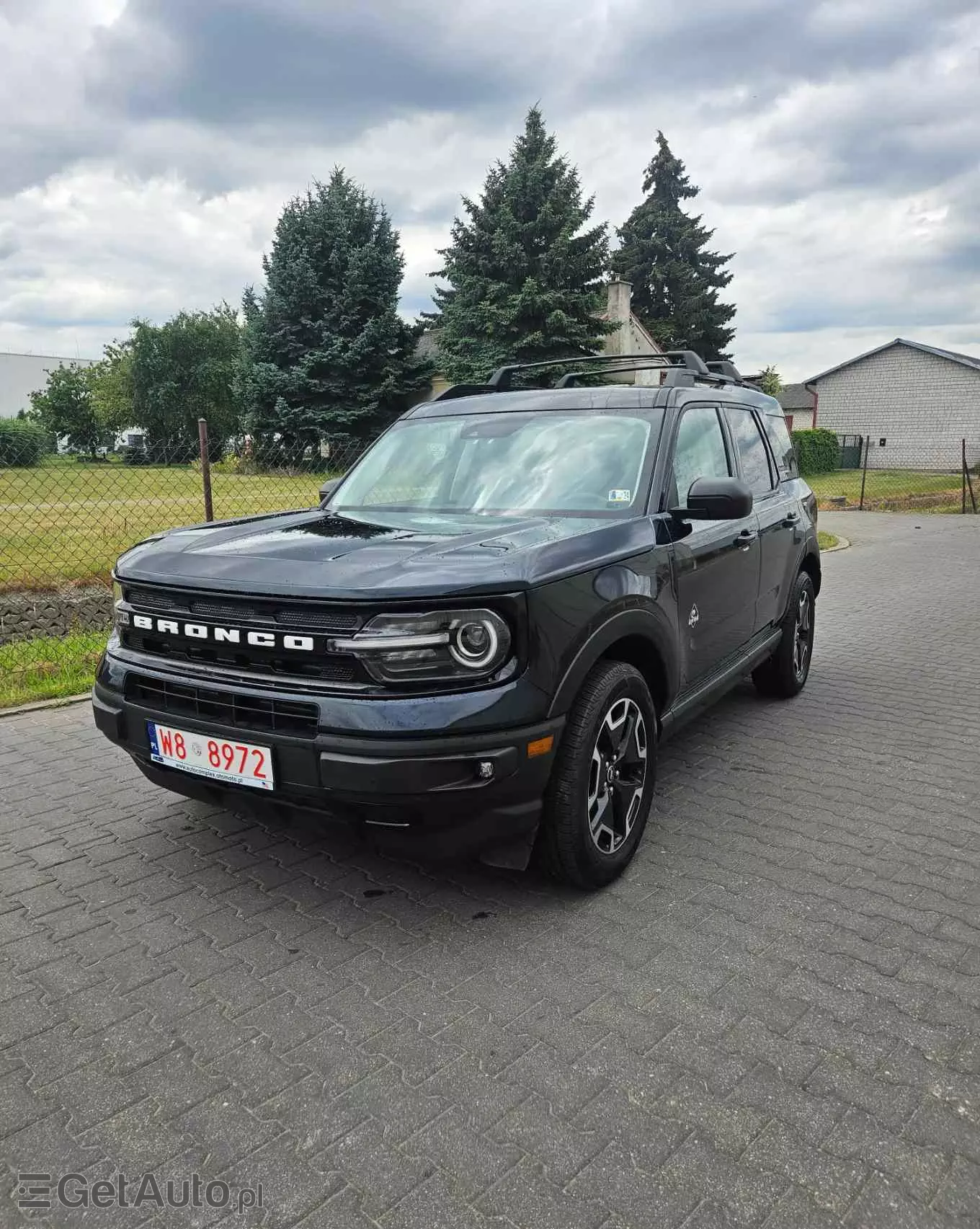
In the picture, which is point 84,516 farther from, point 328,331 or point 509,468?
point 328,331

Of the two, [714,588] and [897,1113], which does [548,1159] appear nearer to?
[897,1113]

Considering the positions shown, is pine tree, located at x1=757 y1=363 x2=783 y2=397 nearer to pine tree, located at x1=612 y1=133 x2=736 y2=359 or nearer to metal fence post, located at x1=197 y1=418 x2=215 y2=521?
pine tree, located at x1=612 y1=133 x2=736 y2=359

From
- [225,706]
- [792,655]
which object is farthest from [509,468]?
[792,655]

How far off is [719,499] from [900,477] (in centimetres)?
3820

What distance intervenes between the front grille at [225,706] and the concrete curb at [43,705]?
2.79 m

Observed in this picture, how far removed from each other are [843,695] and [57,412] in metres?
67.3

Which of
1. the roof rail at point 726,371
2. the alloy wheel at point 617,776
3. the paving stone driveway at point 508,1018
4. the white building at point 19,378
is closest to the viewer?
the paving stone driveway at point 508,1018

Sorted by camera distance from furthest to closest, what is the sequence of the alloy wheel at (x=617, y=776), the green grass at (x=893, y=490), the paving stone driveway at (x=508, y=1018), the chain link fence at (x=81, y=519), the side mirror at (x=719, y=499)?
1. the green grass at (x=893, y=490)
2. the chain link fence at (x=81, y=519)
3. the side mirror at (x=719, y=499)
4. the alloy wheel at (x=617, y=776)
5. the paving stone driveway at (x=508, y=1018)

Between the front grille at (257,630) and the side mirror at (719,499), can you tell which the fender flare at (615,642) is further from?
the front grille at (257,630)

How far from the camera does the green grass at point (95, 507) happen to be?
8.47 meters

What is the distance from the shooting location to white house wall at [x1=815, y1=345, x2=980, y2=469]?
4378 cm

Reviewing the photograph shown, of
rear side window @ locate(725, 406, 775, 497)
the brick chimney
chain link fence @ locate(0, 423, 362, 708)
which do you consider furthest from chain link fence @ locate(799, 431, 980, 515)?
rear side window @ locate(725, 406, 775, 497)

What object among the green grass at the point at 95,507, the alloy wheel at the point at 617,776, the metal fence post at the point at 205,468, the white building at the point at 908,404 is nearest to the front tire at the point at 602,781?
Answer: the alloy wheel at the point at 617,776

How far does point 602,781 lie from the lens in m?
3.09
